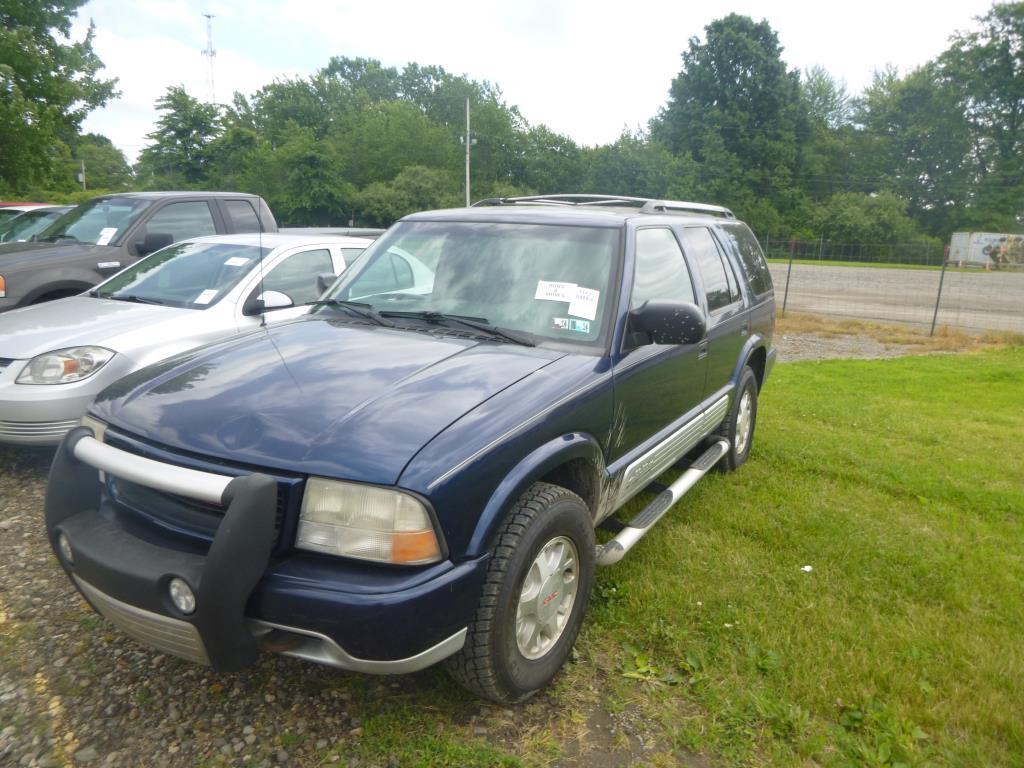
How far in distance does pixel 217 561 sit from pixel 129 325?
10.9 ft

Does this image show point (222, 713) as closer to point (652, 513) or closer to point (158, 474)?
point (158, 474)

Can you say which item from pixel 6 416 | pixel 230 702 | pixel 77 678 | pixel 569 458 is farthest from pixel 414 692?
pixel 6 416

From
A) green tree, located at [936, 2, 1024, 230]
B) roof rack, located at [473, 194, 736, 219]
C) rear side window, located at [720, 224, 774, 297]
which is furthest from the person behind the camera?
green tree, located at [936, 2, 1024, 230]

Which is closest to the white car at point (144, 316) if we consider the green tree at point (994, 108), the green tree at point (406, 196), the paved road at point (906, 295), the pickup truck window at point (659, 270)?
the pickup truck window at point (659, 270)

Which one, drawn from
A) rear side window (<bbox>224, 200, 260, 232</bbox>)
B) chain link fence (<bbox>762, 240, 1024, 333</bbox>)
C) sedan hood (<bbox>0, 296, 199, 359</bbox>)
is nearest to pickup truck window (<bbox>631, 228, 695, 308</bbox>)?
sedan hood (<bbox>0, 296, 199, 359</bbox>)

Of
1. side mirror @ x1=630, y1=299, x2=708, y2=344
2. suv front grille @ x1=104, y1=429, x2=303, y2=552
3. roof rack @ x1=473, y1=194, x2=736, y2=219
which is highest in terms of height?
roof rack @ x1=473, y1=194, x2=736, y2=219

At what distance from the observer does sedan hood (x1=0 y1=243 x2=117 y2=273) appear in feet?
21.3

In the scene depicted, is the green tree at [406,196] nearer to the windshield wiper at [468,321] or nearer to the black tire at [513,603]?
the windshield wiper at [468,321]

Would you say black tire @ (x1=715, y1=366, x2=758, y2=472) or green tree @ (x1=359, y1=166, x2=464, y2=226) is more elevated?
green tree @ (x1=359, y1=166, x2=464, y2=226)

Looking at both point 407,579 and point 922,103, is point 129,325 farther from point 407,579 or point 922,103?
point 922,103

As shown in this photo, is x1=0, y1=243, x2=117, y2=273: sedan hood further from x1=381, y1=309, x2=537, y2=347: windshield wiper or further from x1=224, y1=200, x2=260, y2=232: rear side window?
x1=381, y1=309, x2=537, y2=347: windshield wiper

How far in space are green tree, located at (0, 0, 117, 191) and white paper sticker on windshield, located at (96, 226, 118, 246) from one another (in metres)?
Result: 10.1

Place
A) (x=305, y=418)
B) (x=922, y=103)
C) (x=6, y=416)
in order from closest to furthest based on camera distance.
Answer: (x=305, y=418), (x=6, y=416), (x=922, y=103)

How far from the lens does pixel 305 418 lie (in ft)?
7.85
